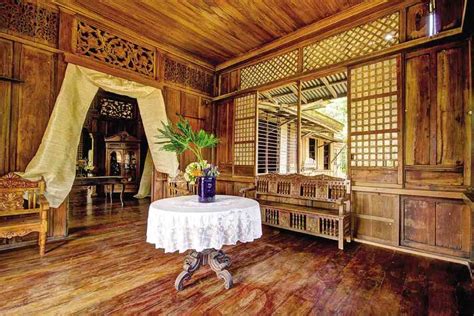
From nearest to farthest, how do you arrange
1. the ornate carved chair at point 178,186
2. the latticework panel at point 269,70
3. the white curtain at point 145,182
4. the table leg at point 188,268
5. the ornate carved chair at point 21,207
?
the table leg at point 188,268 → the ornate carved chair at point 21,207 → the ornate carved chair at point 178,186 → the latticework panel at point 269,70 → the white curtain at point 145,182

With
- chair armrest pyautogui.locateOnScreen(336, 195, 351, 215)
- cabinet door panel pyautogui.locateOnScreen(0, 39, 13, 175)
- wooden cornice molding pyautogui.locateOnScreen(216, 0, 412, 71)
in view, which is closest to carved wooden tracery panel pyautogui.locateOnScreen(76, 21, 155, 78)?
cabinet door panel pyautogui.locateOnScreen(0, 39, 13, 175)

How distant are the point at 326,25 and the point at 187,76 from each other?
2820mm

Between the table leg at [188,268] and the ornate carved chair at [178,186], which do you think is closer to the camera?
the table leg at [188,268]

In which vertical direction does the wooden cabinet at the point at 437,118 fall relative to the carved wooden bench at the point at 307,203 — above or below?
above

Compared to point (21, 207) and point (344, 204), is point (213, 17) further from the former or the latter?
point (21, 207)

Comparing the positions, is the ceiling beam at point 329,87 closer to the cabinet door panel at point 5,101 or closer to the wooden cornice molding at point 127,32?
the wooden cornice molding at point 127,32

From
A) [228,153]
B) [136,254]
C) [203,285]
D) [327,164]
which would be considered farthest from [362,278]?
[327,164]

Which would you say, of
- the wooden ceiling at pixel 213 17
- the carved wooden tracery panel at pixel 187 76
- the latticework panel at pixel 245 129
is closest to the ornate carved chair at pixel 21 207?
the wooden ceiling at pixel 213 17

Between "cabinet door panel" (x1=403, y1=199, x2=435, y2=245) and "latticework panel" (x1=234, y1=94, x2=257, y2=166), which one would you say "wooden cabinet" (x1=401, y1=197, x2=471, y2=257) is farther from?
"latticework panel" (x1=234, y1=94, x2=257, y2=166)

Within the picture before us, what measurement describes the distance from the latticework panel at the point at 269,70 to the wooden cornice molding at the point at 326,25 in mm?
150

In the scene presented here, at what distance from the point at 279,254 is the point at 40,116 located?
3686 mm

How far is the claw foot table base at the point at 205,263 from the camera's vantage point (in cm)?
200

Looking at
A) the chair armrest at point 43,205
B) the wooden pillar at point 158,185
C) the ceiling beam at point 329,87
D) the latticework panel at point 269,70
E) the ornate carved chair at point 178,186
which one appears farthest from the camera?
the ceiling beam at point 329,87

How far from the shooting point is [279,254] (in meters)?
2.80
